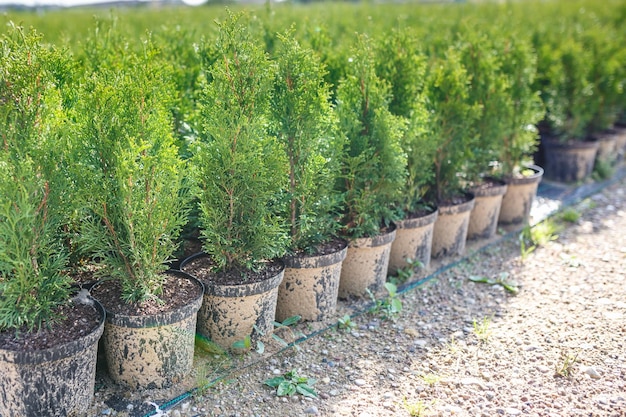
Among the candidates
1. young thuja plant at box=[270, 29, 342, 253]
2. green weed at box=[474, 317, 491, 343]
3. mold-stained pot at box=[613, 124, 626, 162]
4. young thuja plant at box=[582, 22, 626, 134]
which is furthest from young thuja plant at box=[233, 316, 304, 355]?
mold-stained pot at box=[613, 124, 626, 162]

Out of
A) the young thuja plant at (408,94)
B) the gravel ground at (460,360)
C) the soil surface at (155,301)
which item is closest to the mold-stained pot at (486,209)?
the gravel ground at (460,360)

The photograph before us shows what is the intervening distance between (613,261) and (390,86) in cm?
252

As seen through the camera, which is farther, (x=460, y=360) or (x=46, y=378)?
(x=460, y=360)

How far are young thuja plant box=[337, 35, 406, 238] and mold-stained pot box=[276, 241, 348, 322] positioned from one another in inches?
15.2

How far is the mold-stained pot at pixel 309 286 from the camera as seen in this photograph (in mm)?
4164

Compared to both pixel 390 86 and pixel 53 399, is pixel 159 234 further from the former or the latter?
pixel 390 86

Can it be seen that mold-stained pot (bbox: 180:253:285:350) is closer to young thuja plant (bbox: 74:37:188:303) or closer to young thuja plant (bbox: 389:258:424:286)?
young thuja plant (bbox: 74:37:188:303)

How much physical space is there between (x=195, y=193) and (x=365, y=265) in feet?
5.01

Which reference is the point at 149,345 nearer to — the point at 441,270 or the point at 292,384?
the point at 292,384

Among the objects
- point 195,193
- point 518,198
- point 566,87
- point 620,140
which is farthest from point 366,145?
point 620,140

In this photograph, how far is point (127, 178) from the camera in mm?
3262

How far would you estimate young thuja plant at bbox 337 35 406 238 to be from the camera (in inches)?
177

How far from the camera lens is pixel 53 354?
302 centimetres

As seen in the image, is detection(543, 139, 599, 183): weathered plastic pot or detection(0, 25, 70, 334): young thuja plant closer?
detection(0, 25, 70, 334): young thuja plant
